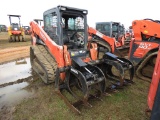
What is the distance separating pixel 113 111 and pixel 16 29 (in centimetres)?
1550

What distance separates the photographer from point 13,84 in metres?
4.74

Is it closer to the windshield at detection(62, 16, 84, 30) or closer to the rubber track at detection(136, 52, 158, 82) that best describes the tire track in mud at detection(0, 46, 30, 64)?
the windshield at detection(62, 16, 84, 30)

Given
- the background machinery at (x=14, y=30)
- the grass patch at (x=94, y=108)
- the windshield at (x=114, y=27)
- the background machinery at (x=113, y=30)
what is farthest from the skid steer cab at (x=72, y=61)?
the background machinery at (x=14, y=30)

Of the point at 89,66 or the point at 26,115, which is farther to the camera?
the point at 89,66

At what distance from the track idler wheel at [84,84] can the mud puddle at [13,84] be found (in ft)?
3.64

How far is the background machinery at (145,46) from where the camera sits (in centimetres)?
445

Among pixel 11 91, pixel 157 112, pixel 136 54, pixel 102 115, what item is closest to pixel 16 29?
pixel 11 91

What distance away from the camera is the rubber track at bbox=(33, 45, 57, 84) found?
3.95 metres

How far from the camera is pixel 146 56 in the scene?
181 inches

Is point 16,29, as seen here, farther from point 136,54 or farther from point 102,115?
point 102,115

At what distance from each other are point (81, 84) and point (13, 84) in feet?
8.84

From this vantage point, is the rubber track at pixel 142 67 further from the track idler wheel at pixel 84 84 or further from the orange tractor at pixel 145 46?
the track idler wheel at pixel 84 84

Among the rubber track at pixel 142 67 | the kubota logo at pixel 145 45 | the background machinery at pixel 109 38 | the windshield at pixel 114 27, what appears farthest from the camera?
the windshield at pixel 114 27

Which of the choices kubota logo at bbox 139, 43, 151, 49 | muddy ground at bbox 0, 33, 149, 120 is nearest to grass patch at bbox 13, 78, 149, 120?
muddy ground at bbox 0, 33, 149, 120
